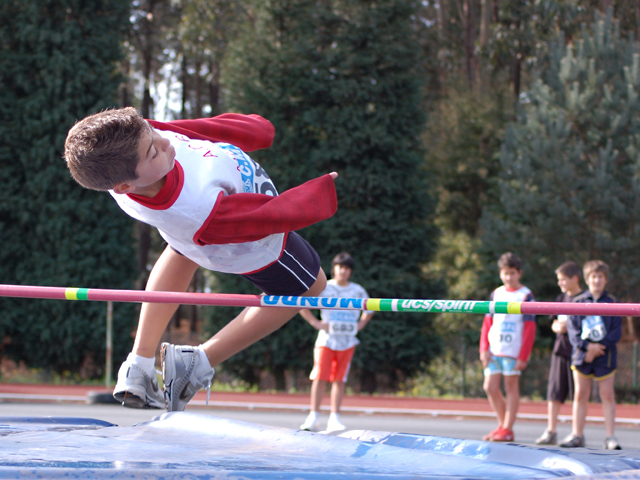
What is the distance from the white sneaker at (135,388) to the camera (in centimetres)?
285

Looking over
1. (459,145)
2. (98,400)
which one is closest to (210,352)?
(98,400)

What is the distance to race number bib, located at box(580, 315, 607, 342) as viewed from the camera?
232 inches

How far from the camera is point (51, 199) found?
15.2m

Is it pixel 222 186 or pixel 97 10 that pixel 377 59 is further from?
pixel 222 186

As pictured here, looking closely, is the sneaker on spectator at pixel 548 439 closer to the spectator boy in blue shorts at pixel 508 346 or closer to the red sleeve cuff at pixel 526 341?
the spectator boy in blue shorts at pixel 508 346

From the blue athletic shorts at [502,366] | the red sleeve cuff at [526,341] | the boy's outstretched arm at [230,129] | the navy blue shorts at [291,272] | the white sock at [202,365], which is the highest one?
the boy's outstretched arm at [230,129]

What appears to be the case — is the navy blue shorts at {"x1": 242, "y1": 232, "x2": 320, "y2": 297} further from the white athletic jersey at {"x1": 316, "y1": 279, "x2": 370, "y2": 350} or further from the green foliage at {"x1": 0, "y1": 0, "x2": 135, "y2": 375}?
the green foliage at {"x1": 0, "y1": 0, "x2": 135, "y2": 375}

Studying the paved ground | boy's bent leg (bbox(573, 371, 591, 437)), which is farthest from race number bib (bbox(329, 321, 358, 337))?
boy's bent leg (bbox(573, 371, 591, 437))

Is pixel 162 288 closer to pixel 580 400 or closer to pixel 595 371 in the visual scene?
pixel 595 371

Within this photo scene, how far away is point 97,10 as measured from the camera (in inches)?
627

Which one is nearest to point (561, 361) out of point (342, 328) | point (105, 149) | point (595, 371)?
point (595, 371)

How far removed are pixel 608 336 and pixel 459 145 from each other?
43.9 ft

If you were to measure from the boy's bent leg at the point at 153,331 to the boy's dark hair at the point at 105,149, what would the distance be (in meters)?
0.72

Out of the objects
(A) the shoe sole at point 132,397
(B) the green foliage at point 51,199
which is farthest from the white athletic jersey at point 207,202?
(B) the green foliage at point 51,199
